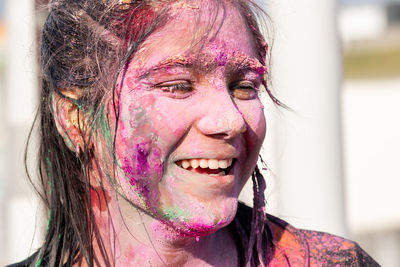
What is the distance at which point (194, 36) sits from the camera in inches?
74.0

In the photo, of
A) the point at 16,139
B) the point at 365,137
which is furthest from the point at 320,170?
the point at 365,137

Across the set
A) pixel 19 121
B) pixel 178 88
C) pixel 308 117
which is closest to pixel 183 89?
pixel 178 88

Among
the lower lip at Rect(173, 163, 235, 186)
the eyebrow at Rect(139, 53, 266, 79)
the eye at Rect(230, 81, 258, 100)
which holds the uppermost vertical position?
the eyebrow at Rect(139, 53, 266, 79)

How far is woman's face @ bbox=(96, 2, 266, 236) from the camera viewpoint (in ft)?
6.01

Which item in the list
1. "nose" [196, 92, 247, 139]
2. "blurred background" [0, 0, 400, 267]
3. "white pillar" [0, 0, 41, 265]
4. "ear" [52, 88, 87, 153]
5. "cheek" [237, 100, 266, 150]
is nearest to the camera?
"nose" [196, 92, 247, 139]

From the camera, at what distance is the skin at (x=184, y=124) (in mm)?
1834

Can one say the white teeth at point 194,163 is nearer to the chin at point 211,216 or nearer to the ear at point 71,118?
the chin at point 211,216

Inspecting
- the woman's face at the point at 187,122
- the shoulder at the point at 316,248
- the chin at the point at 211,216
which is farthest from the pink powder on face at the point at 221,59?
the shoulder at the point at 316,248

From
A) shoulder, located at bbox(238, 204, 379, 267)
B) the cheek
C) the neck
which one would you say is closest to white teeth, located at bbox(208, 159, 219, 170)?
the cheek

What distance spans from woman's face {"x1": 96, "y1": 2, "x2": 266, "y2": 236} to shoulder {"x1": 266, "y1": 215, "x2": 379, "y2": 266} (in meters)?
0.35

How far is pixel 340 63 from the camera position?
3.65 metres

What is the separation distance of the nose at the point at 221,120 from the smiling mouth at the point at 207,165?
0.08 meters

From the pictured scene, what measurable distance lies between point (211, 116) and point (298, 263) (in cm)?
61

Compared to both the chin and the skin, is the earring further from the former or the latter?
the chin
